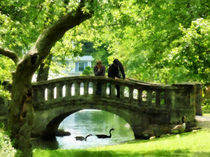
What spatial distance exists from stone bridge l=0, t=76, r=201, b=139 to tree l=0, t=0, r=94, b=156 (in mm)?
6587

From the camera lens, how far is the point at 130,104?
1648 cm

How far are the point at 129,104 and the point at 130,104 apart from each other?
0.15ft

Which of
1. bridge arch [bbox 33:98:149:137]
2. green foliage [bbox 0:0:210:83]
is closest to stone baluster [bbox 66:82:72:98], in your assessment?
bridge arch [bbox 33:98:149:137]

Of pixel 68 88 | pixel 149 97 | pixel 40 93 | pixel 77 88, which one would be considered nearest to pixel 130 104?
pixel 149 97

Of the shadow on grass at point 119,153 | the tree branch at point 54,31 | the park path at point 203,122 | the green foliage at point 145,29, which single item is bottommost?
the shadow on grass at point 119,153

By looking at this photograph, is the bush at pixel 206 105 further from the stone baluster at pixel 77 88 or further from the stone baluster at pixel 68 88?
the stone baluster at pixel 68 88

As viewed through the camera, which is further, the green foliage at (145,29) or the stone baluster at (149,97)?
the stone baluster at (149,97)

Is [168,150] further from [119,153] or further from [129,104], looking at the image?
[129,104]

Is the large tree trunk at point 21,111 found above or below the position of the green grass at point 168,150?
above

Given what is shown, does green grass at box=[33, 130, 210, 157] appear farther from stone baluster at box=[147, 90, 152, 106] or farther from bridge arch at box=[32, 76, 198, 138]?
stone baluster at box=[147, 90, 152, 106]

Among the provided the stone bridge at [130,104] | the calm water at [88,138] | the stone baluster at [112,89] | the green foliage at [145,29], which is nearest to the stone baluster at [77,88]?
the stone bridge at [130,104]

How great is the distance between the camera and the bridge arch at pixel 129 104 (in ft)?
50.6

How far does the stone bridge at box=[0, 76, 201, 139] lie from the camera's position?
15422 mm

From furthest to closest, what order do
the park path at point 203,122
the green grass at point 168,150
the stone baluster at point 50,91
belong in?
the stone baluster at point 50,91
the park path at point 203,122
the green grass at point 168,150
